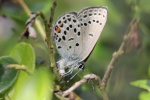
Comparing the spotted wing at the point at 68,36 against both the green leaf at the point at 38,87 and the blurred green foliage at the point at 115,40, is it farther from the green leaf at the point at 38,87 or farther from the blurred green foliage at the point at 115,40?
the green leaf at the point at 38,87

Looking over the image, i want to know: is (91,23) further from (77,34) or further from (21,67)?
(21,67)

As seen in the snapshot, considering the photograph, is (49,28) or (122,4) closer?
(49,28)

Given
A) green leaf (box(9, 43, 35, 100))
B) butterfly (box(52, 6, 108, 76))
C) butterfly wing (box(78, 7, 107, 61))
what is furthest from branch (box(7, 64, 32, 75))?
butterfly wing (box(78, 7, 107, 61))

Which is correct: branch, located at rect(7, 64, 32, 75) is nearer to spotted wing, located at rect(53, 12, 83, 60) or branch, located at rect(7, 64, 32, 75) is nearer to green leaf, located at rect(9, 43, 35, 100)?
green leaf, located at rect(9, 43, 35, 100)

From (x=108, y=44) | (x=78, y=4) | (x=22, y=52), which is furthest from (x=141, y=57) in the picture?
(x=22, y=52)

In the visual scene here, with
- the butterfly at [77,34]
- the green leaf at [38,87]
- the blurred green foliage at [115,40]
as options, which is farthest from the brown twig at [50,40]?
the blurred green foliage at [115,40]

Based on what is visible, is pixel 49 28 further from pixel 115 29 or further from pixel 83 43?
pixel 115 29
